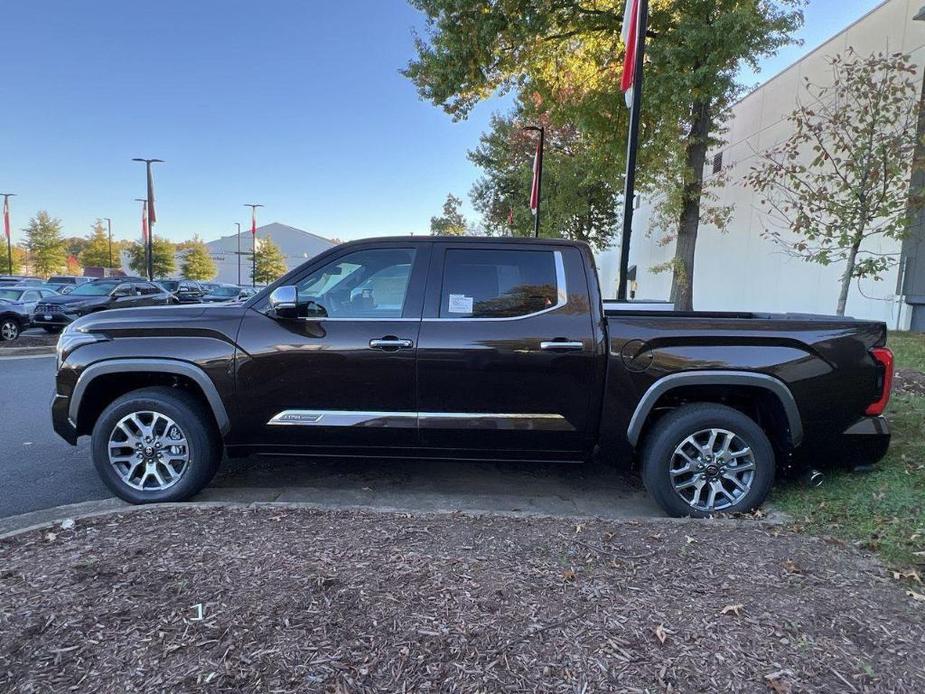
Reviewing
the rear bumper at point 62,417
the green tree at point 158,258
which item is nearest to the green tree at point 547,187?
the rear bumper at point 62,417

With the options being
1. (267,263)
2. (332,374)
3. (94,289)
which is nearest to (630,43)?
(332,374)

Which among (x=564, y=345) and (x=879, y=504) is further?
(x=564, y=345)

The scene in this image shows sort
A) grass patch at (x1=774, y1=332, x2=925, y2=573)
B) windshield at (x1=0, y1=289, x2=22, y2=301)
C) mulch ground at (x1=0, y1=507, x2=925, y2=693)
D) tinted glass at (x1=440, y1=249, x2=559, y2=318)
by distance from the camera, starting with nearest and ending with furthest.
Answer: mulch ground at (x1=0, y1=507, x2=925, y2=693) < grass patch at (x1=774, y1=332, x2=925, y2=573) < tinted glass at (x1=440, y1=249, x2=559, y2=318) < windshield at (x1=0, y1=289, x2=22, y2=301)

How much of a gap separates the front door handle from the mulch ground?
3.64ft

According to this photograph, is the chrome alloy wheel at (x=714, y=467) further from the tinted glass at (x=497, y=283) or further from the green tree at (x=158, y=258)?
the green tree at (x=158, y=258)

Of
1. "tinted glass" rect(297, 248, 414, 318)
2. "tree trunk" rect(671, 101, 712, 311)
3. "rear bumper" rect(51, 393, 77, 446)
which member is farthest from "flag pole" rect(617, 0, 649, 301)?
"rear bumper" rect(51, 393, 77, 446)

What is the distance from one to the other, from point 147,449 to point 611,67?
12.8m

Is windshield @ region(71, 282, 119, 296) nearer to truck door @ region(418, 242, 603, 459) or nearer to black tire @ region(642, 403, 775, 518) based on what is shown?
truck door @ region(418, 242, 603, 459)

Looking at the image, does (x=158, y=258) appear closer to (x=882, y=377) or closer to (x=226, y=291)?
(x=226, y=291)

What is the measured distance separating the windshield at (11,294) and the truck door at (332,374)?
1643 cm

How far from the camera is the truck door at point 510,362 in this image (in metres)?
3.83

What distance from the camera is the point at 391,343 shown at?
3.85 m

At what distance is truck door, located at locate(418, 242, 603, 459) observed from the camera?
12.6 feet

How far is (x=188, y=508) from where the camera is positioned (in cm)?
362
